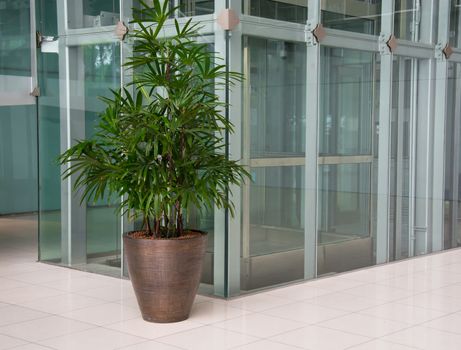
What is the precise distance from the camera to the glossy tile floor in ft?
14.4

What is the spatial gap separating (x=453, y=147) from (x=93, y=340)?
4415mm

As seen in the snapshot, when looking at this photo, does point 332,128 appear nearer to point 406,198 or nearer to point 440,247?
point 406,198

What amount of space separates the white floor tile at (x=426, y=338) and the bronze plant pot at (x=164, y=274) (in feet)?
4.23

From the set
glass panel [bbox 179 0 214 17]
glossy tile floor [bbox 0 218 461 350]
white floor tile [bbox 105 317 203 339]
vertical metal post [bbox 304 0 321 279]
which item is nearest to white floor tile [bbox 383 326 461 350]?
glossy tile floor [bbox 0 218 461 350]

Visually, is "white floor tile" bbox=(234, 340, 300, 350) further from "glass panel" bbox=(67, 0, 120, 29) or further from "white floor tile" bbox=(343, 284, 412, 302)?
"glass panel" bbox=(67, 0, 120, 29)

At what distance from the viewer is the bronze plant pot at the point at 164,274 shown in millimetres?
4789

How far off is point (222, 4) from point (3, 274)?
301 centimetres

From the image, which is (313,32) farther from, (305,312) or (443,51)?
(305,312)

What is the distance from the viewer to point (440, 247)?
7617 mm

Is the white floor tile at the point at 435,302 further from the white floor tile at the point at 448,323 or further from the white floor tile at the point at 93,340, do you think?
the white floor tile at the point at 93,340

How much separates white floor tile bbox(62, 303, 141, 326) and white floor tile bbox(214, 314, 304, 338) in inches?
25.8

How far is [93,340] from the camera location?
175 inches

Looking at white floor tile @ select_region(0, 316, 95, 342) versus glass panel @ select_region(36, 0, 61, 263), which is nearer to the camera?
white floor tile @ select_region(0, 316, 95, 342)

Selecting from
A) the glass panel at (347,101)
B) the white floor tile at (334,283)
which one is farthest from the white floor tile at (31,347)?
the glass panel at (347,101)
